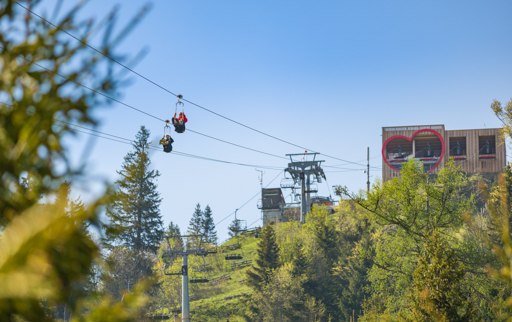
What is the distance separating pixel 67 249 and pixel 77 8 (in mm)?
1291

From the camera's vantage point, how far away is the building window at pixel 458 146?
10850 centimetres

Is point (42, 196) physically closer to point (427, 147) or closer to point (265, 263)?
point (265, 263)

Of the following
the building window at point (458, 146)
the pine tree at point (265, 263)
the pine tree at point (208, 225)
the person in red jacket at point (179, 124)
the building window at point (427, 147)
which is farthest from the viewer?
the pine tree at point (208, 225)

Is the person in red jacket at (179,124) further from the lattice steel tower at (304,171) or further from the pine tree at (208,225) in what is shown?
the pine tree at (208,225)

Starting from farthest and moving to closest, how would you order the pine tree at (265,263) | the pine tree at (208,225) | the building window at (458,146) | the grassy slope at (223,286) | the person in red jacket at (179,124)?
1. the pine tree at (208,225)
2. the building window at (458,146)
3. the grassy slope at (223,286)
4. the pine tree at (265,263)
5. the person in red jacket at (179,124)

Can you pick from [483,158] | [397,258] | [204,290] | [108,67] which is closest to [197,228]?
[204,290]

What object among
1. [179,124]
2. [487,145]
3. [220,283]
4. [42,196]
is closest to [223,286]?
[220,283]

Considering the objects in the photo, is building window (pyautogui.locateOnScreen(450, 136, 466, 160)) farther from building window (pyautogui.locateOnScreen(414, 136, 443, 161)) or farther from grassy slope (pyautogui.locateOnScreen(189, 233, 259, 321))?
grassy slope (pyautogui.locateOnScreen(189, 233, 259, 321))

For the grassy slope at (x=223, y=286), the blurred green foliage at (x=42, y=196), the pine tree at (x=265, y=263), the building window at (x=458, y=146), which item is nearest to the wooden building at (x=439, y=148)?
the building window at (x=458, y=146)

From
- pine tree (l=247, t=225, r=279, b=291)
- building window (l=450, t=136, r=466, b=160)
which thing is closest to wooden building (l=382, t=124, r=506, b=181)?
building window (l=450, t=136, r=466, b=160)

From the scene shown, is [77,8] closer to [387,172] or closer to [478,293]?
[478,293]

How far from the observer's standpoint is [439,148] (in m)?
110

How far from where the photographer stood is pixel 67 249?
10.2 ft

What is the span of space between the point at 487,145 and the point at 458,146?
432 cm
